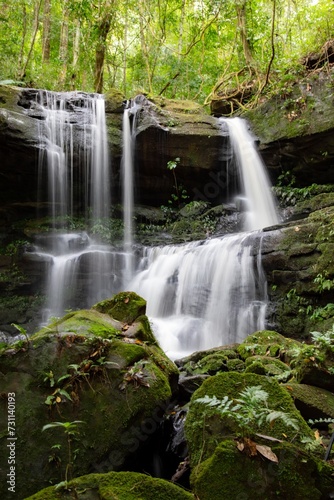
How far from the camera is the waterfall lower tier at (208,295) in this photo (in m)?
7.56

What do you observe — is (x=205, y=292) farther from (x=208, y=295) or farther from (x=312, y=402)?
(x=312, y=402)

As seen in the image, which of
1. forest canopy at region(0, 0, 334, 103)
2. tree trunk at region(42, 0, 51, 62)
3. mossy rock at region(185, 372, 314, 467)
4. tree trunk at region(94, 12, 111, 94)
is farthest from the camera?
tree trunk at region(42, 0, 51, 62)

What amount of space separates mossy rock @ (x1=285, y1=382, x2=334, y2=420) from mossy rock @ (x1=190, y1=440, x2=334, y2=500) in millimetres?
832

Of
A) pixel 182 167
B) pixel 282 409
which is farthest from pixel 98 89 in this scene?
pixel 282 409

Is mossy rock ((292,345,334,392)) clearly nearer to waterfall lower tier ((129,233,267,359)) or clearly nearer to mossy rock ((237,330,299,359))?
mossy rock ((237,330,299,359))

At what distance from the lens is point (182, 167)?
12406 mm

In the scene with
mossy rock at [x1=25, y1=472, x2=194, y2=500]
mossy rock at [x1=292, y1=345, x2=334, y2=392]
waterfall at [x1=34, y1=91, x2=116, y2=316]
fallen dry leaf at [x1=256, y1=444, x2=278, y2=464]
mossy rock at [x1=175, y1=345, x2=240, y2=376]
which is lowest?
mossy rock at [x1=175, y1=345, x2=240, y2=376]

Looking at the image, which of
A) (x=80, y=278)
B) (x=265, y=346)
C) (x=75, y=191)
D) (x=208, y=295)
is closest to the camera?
(x=265, y=346)

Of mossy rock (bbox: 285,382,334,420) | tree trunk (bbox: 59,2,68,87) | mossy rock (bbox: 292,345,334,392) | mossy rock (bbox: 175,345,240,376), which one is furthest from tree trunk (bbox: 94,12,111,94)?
mossy rock (bbox: 285,382,334,420)

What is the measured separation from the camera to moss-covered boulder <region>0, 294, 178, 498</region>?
2791mm

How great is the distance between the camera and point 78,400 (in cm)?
309

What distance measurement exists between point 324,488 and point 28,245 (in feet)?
36.7

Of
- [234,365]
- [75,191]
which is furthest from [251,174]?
[234,365]

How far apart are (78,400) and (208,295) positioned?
5527 millimetres
